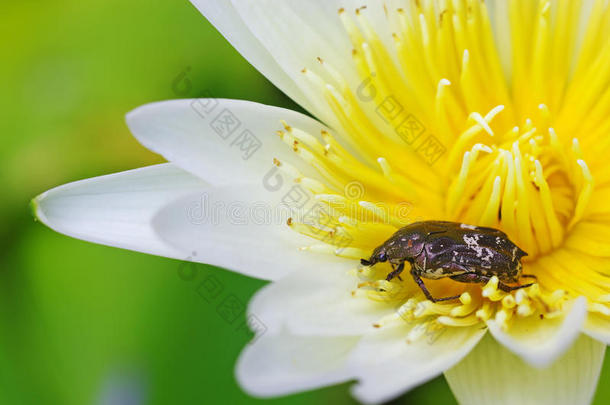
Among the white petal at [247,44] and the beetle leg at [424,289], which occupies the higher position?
the white petal at [247,44]

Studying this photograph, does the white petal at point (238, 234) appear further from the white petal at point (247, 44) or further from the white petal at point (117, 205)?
the white petal at point (247, 44)

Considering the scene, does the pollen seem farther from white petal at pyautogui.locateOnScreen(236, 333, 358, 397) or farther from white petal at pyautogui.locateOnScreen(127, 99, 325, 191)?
white petal at pyautogui.locateOnScreen(236, 333, 358, 397)

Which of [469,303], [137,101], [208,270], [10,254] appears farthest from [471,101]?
[10,254]

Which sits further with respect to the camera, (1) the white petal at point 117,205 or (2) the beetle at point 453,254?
(1) the white petal at point 117,205

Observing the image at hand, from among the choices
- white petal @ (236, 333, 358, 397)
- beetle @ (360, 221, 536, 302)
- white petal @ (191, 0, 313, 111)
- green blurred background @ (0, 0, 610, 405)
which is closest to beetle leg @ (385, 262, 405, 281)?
beetle @ (360, 221, 536, 302)

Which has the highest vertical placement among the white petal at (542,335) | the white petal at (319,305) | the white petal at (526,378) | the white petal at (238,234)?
the white petal at (238,234)

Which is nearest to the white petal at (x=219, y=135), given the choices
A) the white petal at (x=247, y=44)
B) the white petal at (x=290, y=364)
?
the white petal at (x=247, y=44)

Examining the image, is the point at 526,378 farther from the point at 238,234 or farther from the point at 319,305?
the point at 238,234

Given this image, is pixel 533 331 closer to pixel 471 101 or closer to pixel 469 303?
pixel 469 303
